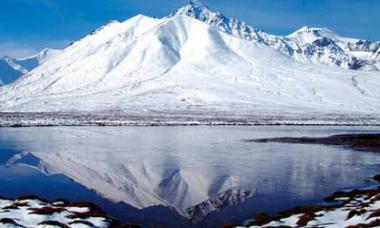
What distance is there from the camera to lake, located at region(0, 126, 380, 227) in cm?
2461

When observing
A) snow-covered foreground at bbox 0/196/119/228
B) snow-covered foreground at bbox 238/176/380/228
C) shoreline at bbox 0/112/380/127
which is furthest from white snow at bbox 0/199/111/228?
shoreline at bbox 0/112/380/127

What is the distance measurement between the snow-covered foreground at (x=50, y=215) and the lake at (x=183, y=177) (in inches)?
49.4

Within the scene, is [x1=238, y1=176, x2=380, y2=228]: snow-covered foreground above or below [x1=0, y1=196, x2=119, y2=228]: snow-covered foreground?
below

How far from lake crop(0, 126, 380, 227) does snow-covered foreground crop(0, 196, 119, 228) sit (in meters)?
1.25

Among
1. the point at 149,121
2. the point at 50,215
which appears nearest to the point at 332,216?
the point at 50,215

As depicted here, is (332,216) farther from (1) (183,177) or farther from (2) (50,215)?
(1) (183,177)

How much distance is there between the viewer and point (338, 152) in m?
52.0

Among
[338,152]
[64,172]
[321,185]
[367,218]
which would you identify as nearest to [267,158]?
[338,152]

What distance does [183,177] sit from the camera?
3388 centimetres

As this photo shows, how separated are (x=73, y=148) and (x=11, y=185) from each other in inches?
854

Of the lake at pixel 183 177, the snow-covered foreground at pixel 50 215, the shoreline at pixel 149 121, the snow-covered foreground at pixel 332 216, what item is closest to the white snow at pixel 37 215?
the snow-covered foreground at pixel 50 215

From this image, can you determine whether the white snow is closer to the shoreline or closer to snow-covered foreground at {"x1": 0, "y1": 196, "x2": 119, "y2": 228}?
snow-covered foreground at {"x1": 0, "y1": 196, "x2": 119, "y2": 228}

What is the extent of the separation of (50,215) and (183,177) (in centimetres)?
1392

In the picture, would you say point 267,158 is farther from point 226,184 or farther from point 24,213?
point 24,213
